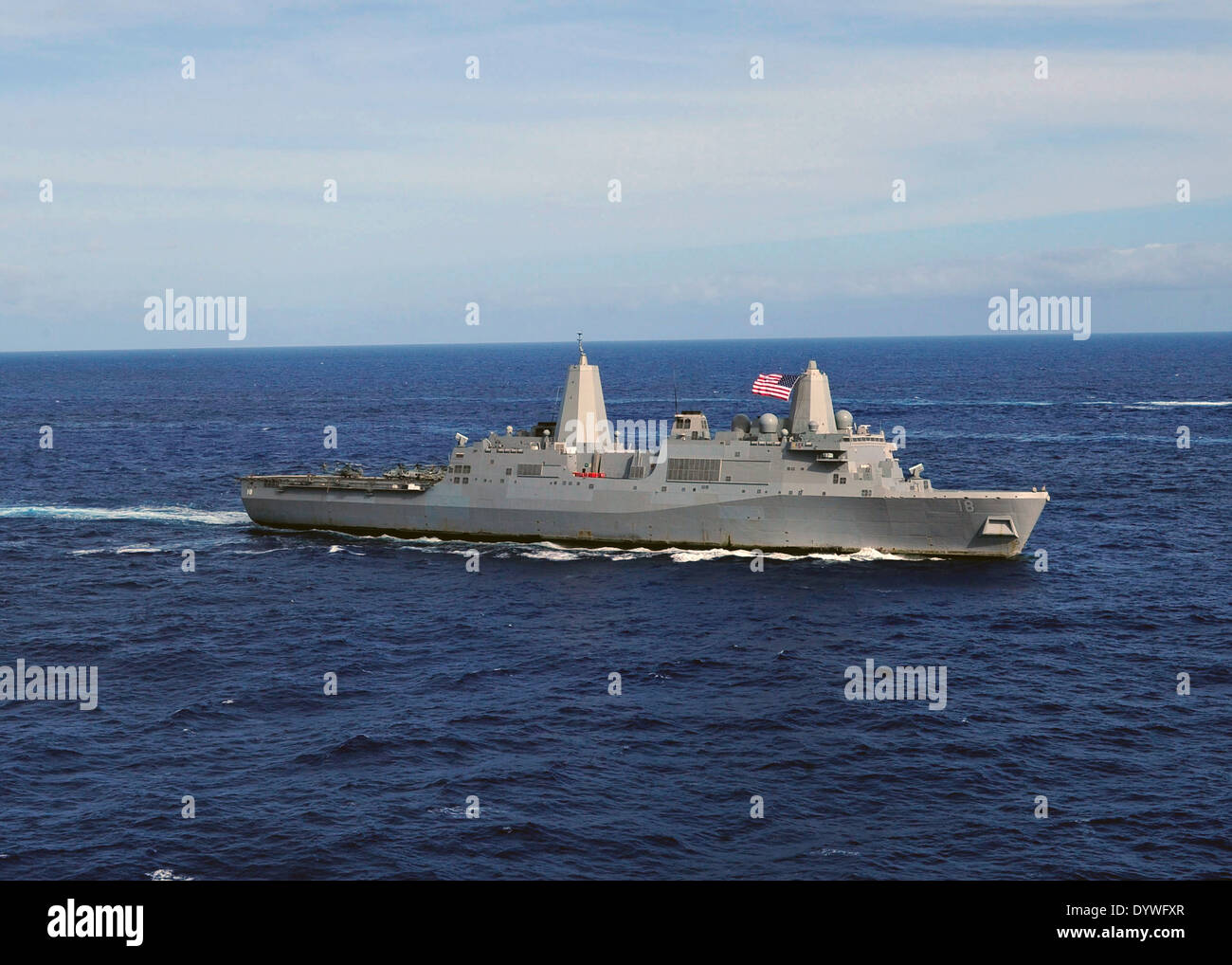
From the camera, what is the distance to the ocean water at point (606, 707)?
26906mm

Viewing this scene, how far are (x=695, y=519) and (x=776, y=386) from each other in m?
8.36

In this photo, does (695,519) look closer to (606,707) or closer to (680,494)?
(680,494)

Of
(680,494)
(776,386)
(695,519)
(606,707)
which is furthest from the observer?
(776,386)

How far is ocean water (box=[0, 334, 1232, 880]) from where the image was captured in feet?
88.3

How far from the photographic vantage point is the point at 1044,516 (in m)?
64.9

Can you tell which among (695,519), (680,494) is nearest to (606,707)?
(695,519)

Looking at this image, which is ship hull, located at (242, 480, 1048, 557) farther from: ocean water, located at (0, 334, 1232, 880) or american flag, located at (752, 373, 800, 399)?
american flag, located at (752, 373, 800, 399)

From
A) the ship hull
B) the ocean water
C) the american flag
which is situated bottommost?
the ocean water

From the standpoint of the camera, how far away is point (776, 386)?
59375mm

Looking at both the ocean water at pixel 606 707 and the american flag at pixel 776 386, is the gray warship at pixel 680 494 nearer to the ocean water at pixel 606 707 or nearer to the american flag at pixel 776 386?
the american flag at pixel 776 386

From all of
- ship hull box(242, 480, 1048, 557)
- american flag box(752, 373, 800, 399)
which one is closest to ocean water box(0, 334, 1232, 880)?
ship hull box(242, 480, 1048, 557)

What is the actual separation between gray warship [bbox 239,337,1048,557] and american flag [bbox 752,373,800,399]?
664mm
